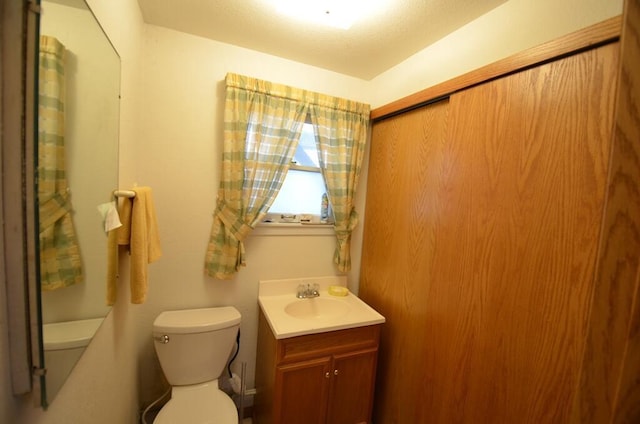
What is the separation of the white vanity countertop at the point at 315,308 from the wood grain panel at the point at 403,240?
0.63 feet

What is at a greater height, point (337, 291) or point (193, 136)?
point (193, 136)

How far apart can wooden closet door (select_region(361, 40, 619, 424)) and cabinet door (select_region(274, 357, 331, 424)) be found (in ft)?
1.62

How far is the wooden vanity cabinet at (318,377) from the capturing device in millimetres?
1369

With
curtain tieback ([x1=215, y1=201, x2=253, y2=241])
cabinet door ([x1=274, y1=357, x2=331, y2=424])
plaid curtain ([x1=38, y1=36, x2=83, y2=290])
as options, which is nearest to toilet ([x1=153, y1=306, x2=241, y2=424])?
cabinet door ([x1=274, y1=357, x2=331, y2=424])

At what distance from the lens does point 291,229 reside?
6.08 ft

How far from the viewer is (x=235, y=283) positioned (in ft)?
5.69

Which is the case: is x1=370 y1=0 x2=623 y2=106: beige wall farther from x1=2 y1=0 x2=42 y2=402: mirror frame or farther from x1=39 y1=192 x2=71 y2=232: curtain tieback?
x1=39 y1=192 x2=71 y2=232: curtain tieback

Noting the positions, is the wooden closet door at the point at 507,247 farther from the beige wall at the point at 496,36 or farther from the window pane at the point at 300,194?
the window pane at the point at 300,194

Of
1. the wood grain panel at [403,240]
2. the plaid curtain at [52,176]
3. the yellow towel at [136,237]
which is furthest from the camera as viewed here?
the wood grain panel at [403,240]

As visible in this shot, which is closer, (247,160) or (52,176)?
(52,176)

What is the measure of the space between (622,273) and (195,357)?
1.75 m

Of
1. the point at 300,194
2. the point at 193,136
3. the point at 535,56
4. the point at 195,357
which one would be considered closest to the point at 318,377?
the point at 195,357

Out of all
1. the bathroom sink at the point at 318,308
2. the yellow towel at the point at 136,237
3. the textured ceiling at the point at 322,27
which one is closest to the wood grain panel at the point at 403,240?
the bathroom sink at the point at 318,308

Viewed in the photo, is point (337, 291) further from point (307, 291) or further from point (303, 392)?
point (303, 392)
